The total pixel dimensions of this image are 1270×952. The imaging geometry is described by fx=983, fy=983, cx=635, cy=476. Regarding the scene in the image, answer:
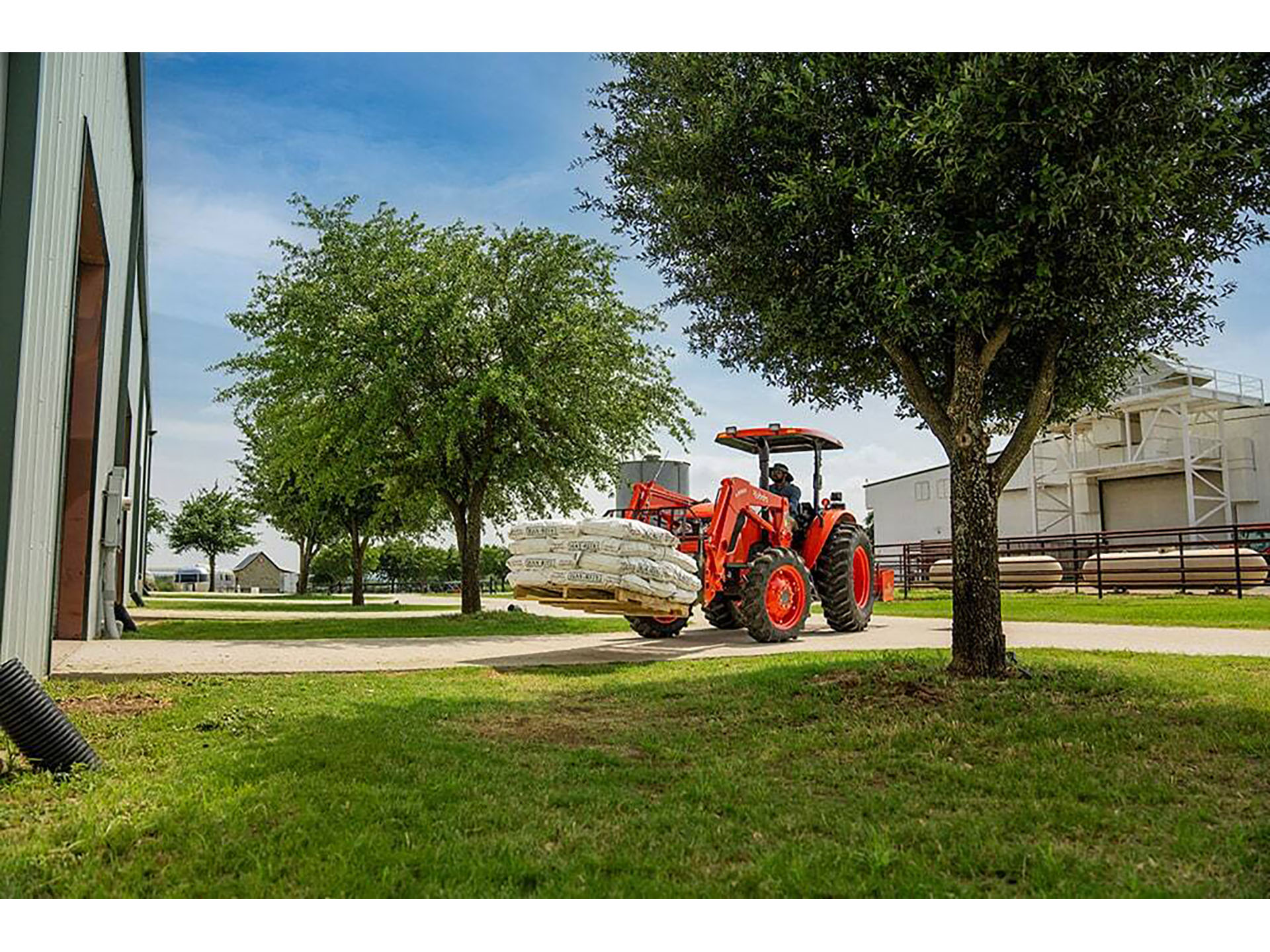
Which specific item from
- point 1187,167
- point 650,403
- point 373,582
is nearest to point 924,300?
point 1187,167

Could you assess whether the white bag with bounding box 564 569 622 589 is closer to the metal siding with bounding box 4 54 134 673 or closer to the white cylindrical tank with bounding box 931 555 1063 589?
the metal siding with bounding box 4 54 134 673

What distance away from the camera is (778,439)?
14.1 metres

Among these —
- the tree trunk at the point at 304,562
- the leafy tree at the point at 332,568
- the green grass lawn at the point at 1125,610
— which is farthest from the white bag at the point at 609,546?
the leafy tree at the point at 332,568

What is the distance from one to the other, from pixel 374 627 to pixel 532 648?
557 cm

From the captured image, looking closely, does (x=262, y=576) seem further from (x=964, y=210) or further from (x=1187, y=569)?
(x=964, y=210)

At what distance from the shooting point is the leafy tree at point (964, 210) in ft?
22.6

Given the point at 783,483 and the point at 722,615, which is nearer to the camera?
the point at 783,483

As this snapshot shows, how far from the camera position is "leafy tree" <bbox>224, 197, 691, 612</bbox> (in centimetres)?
1755

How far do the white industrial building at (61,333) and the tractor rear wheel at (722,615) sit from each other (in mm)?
8646

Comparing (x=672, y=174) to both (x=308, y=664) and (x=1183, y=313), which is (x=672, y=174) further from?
(x=308, y=664)

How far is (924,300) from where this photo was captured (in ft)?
26.3

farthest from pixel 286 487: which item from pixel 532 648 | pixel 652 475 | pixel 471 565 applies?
pixel 532 648

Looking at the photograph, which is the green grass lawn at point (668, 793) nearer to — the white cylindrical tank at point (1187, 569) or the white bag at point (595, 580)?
the white bag at point (595, 580)
